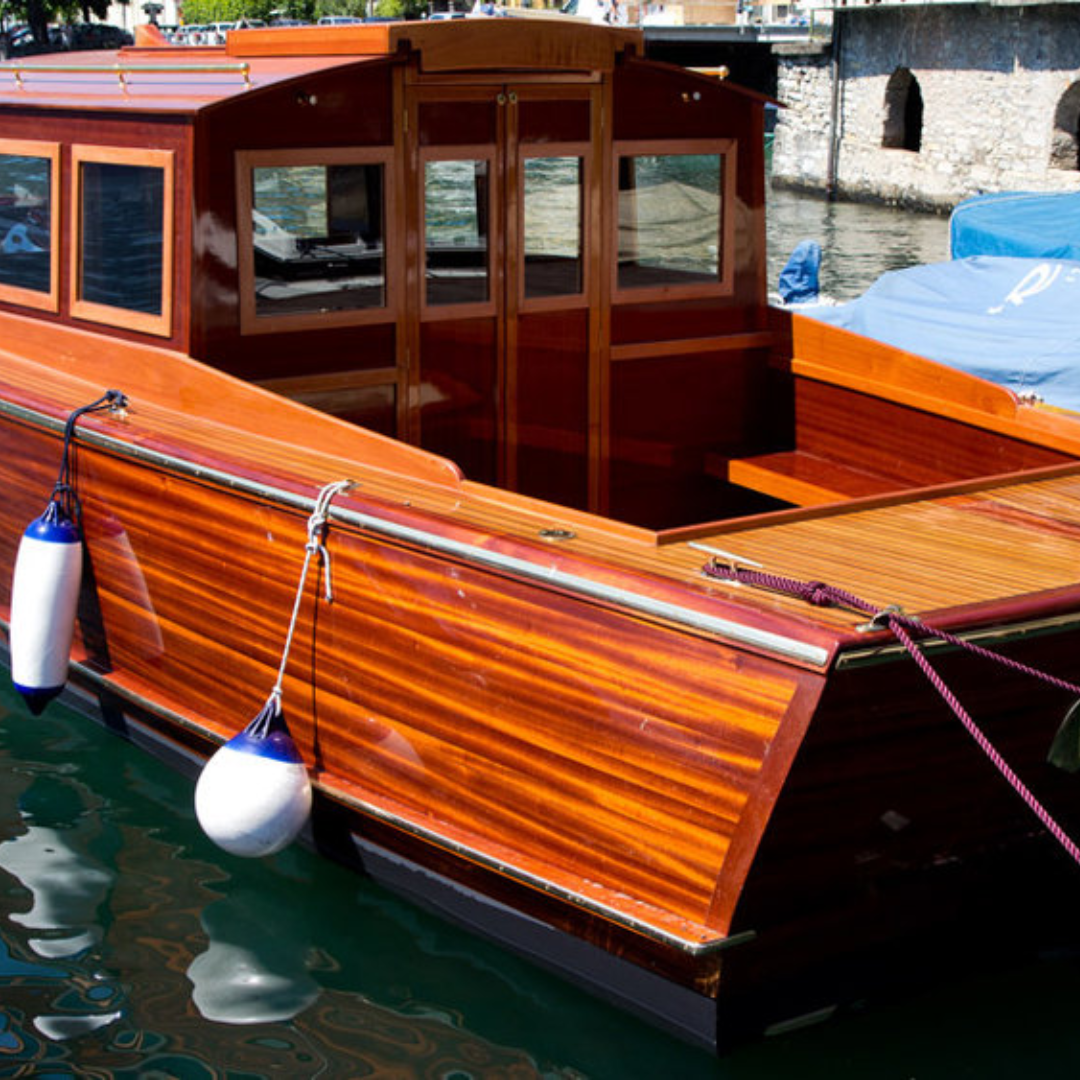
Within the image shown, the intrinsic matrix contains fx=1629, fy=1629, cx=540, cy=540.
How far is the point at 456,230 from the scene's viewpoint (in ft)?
19.7

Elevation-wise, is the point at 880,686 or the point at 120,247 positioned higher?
the point at 120,247

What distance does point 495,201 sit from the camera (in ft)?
19.7

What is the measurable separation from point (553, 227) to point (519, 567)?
232 cm

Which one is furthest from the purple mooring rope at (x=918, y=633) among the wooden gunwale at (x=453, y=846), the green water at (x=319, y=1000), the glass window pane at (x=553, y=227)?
the glass window pane at (x=553, y=227)

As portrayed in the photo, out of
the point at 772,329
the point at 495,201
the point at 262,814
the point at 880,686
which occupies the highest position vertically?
the point at 495,201

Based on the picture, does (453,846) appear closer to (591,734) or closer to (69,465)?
(591,734)

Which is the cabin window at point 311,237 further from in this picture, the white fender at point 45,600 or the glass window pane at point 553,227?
the white fender at point 45,600

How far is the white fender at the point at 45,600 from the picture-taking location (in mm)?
5480

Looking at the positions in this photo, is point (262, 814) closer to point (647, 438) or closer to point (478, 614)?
point (478, 614)

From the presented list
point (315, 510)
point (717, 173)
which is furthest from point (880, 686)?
point (717, 173)

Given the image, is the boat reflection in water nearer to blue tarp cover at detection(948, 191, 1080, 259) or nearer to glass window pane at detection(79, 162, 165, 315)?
glass window pane at detection(79, 162, 165, 315)

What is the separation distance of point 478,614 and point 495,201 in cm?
219

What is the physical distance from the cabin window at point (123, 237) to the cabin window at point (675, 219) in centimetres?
176

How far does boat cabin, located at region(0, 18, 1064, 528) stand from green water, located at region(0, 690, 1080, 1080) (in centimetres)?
178
